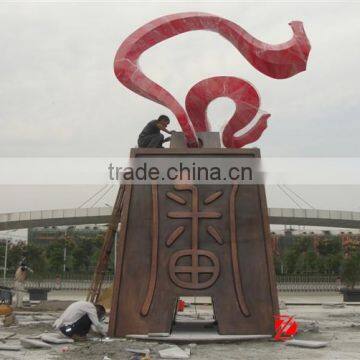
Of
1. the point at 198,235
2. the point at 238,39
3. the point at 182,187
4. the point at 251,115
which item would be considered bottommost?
the point at 198,235

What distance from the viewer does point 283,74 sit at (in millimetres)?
9477

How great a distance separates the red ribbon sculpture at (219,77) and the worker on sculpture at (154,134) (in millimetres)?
417

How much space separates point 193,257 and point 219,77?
3330mm

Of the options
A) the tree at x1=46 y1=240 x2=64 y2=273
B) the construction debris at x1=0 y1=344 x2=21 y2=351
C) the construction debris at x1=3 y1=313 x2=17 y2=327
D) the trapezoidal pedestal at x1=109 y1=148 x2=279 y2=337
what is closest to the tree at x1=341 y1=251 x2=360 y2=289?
the trapezoidal pedestal at x1=109 y1=148 x2=279 y2=337

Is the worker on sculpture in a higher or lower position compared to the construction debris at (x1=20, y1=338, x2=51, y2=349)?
higher

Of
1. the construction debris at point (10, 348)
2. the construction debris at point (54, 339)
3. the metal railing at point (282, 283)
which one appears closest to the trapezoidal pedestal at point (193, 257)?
the construction debris at point (54, 339)

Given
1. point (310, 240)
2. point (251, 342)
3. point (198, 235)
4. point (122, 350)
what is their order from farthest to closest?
1. point (310, 240)
2. point (198, 235)
3. point (251, 342)
4. point (122, 350)

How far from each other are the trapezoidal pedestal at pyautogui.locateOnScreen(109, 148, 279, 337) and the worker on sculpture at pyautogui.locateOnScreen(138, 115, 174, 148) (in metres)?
0.39

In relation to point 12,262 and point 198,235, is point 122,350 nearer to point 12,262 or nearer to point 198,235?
point 198,235

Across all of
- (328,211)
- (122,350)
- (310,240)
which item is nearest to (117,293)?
(122,350)

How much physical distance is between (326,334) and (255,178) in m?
3.09

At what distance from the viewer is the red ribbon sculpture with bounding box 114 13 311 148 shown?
363 inches

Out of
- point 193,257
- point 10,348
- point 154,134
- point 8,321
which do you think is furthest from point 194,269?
point 8,321

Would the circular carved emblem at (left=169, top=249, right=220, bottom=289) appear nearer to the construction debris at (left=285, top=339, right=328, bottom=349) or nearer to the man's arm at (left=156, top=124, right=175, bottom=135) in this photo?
the construction debris at (left=285, top=339, right=328, bottom=349)
